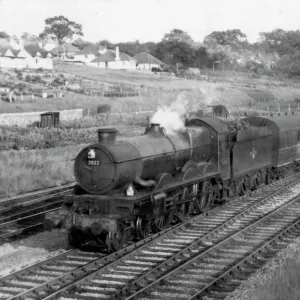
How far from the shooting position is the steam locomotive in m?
10.9

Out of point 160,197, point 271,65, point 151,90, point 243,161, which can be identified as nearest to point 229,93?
point 151,90

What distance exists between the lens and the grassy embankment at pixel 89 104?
66.9 ft

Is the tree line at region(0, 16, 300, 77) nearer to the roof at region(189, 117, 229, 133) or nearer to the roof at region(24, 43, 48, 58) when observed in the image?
Answer: the roof at region(24, 43, 48, 58)

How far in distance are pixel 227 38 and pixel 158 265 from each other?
103 meters

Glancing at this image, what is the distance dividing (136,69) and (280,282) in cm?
9565

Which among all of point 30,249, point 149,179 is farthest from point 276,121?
point 30,249

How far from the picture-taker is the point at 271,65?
77.2 meters

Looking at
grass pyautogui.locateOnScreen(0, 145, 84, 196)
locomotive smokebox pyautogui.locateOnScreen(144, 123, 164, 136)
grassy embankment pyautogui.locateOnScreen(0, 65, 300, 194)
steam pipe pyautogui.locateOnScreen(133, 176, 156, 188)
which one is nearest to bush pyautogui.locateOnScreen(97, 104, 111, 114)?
grassy embankment pyautogui.locateOnScreen(0, 65, 300, 194)

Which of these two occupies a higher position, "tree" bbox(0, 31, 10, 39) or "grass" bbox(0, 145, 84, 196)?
"tree" bbox(0, 31, 10, 39)

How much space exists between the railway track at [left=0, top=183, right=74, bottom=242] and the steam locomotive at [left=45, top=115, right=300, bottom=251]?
2.43 metres

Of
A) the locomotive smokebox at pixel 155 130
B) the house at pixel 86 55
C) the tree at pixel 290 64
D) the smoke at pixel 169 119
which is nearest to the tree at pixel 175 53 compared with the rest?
the house at pixel 86 55

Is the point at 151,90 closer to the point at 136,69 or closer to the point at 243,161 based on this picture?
the point at 136,69

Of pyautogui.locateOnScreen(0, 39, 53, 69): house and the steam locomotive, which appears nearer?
the steam locomotive

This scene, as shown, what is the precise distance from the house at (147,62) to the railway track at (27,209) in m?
86.0
